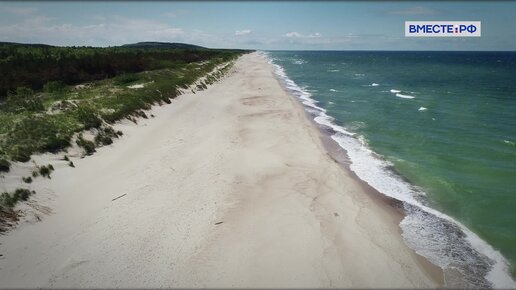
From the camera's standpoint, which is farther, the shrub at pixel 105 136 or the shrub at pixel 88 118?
the shrub at pixel 88 118

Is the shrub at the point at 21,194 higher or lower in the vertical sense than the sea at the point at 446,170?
higher

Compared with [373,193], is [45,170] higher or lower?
higher

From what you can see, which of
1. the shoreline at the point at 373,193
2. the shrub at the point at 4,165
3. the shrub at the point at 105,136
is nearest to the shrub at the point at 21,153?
the shrub at the point at 4,165

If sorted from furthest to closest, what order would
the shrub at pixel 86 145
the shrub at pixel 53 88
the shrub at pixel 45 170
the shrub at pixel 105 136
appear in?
the shrub at pixel 53 88, the shrub at pixel 105 136, the shrub at pixel 86 145, the shrub at pixel 45 170

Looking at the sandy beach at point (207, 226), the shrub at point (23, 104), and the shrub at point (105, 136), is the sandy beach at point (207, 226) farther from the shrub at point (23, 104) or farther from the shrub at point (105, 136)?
the shrub at point (23, 104)

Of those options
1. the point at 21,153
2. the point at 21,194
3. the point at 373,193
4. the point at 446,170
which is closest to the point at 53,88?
the point at 21,153

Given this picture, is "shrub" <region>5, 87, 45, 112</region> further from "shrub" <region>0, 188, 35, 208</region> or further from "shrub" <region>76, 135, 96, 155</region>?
"shrub" <region>0, 188, 35, 208</region>

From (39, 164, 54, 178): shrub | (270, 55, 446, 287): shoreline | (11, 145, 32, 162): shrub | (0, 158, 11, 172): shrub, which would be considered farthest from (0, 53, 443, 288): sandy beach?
(0, 158, 11, 172): shrub

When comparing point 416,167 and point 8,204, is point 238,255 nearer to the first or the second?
point 8,204

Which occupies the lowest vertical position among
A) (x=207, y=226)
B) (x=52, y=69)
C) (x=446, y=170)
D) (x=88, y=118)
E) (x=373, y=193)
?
(x=446, y=170)

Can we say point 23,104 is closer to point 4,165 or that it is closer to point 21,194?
point 4,165
